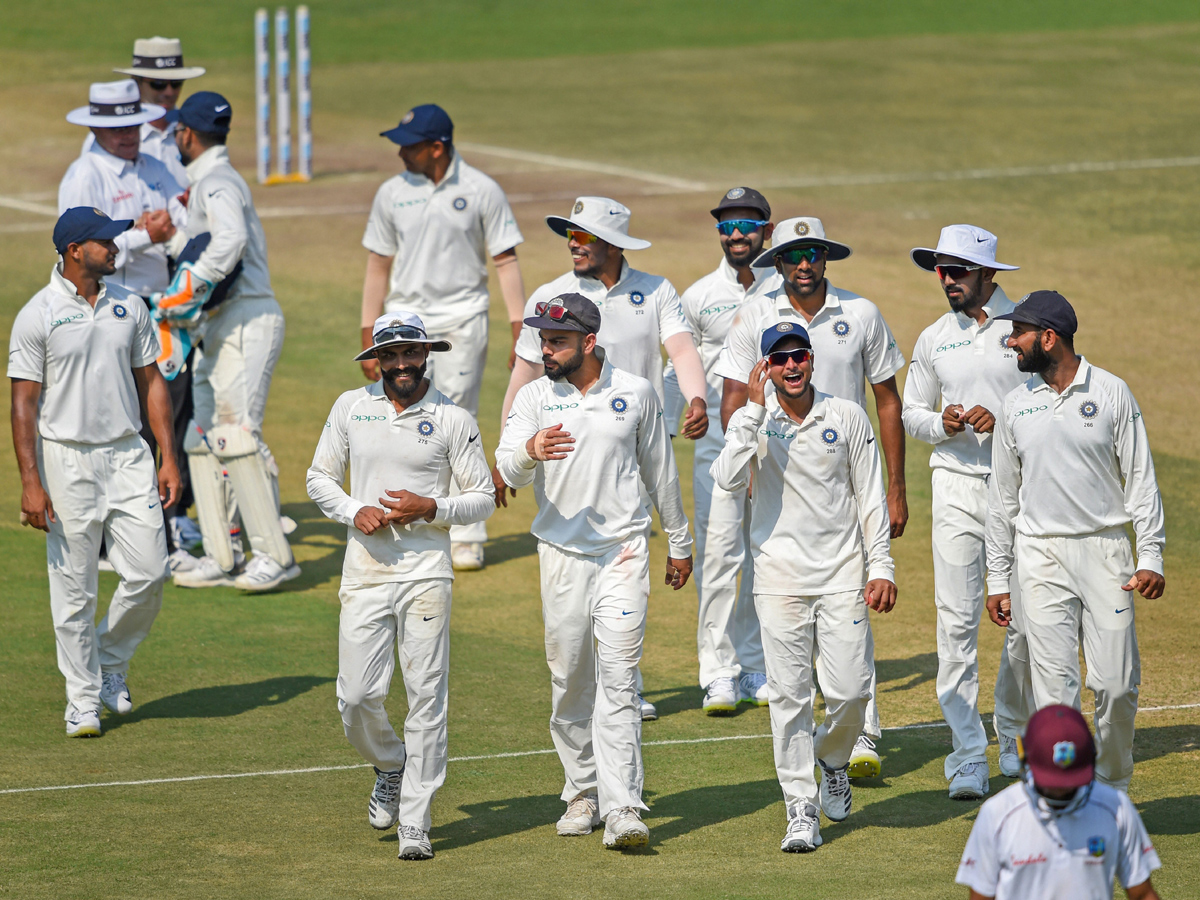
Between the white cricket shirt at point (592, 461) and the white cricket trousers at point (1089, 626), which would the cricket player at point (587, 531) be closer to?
the white cricket shirt at point (592, 461)

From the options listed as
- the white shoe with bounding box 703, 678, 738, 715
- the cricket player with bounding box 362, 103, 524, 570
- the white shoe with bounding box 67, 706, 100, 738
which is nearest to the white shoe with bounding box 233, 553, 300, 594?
the cricket player with bounding box 362, 103, 524, 570

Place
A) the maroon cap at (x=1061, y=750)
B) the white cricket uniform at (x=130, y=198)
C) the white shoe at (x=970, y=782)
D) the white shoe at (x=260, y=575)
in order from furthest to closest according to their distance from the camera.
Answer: the white shoe at (x=260, y=575) < the white cricket uniform at (x=130, y=198) < the white shoe at (x=970, y=782) < the maroon cap at (x=1061, y=750)

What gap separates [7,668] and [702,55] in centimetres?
2582

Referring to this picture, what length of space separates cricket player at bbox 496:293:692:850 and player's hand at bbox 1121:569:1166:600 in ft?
6.51

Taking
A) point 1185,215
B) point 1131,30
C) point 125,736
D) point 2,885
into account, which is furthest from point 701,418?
point 1131,30

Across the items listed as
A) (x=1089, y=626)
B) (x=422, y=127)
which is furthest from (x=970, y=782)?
(x=422, y=127)

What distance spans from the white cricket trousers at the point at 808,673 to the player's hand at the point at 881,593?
9cm

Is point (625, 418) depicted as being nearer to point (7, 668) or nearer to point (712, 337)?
point (712, 337)

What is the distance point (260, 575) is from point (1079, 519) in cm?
611

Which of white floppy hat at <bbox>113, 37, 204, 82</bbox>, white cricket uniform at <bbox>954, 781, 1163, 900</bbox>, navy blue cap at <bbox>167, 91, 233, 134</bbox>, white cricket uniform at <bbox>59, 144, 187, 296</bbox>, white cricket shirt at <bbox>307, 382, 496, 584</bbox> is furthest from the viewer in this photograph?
white floppy hat at <bbox>113, 37, 204, 82</bbox>

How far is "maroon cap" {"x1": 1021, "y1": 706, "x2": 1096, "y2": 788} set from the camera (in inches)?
195

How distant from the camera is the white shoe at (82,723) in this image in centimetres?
907

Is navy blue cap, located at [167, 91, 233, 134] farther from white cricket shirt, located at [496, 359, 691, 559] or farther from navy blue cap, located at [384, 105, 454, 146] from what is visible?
white cricket shirt, located at [496, 359, 691, 559]

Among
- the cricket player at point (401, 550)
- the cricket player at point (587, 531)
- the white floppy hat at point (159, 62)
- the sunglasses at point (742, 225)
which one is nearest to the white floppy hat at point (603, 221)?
the sunglasses at point (742, 225)
